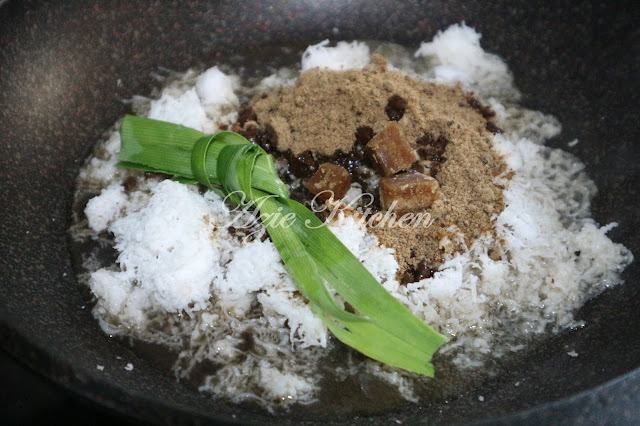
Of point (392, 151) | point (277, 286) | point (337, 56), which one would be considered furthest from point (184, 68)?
point (277, 286)

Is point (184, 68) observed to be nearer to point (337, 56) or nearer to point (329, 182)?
point (337, 56)

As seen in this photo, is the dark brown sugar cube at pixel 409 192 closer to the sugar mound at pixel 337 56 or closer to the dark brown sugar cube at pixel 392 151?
the dark brown sugar cube at pixel 392 151

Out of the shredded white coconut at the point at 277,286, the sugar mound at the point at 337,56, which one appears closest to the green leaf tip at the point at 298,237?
the shredded white coconut at the point at 277,286

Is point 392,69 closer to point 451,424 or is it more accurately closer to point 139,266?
point 139,266

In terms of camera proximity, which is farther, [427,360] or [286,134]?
[286,134]

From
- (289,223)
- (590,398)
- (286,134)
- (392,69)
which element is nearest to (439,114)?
(392,69)

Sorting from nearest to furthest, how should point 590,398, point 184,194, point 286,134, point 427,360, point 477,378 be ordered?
point 590,398 → point 427,360 → point 477,378 → point 184,194 → point 286,134
